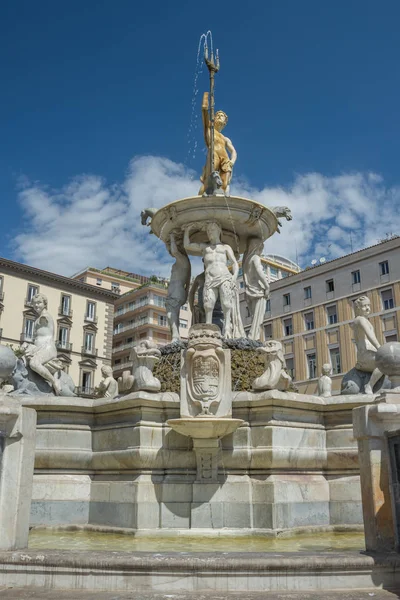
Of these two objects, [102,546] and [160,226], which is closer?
[102,546]

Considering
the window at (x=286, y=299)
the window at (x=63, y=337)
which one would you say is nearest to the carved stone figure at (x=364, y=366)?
the window at (x=286, y=299)

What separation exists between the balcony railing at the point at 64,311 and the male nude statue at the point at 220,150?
43.1 m

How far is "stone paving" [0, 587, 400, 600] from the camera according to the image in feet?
15.5

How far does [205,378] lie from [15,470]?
341cm

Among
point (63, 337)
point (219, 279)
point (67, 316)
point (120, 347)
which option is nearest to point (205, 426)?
point (219, 279)

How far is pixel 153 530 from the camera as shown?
819 cm

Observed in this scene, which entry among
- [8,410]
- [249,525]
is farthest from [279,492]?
[8,410]

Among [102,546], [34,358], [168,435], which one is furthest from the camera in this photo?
[34,358]

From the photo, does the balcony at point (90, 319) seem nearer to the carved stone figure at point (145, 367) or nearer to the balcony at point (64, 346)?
the balcony at point (64, 346)

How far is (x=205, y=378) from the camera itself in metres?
8.74

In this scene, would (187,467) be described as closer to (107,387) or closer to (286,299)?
(107,387)

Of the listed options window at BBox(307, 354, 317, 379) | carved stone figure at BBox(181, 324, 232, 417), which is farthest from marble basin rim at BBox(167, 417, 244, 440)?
window at BBox(307, 354, 317, 379)

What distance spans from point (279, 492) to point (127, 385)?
2.74 metres

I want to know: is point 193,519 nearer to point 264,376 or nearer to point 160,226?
point 264,376
